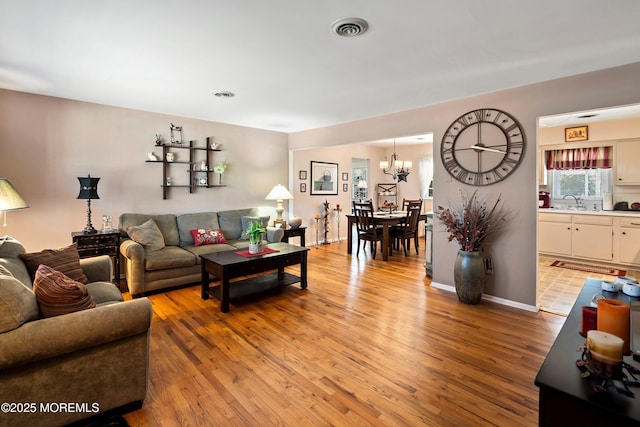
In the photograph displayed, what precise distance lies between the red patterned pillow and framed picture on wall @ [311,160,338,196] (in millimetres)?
2772

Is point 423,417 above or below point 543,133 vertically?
below

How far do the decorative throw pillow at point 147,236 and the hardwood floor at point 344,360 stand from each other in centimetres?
69

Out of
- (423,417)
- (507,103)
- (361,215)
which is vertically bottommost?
(423,417)

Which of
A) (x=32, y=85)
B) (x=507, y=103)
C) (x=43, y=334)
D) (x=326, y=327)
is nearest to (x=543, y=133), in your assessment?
(x=507, y=103)

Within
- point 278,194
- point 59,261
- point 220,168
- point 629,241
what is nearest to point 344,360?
point 59,261

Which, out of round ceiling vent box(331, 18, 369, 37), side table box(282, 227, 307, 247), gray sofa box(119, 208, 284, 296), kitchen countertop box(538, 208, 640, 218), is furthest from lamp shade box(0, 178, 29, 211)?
kitchen countertop box(538, 208, 640, 218)

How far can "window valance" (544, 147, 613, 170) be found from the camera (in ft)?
17.6

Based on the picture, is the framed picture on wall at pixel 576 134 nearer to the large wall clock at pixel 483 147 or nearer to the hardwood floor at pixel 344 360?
the large wall clock at pixel 483 147

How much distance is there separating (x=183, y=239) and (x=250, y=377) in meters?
3.03

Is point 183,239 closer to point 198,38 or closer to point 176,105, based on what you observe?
point 176,105

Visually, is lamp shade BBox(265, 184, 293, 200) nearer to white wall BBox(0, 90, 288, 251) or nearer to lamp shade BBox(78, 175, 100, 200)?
white wall BBox(0, 90, 288, 251)

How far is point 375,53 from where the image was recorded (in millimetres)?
2613

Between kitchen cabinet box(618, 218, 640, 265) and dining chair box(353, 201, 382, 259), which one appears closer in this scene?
kitchen cabinet box(618, 218, 640, 265)

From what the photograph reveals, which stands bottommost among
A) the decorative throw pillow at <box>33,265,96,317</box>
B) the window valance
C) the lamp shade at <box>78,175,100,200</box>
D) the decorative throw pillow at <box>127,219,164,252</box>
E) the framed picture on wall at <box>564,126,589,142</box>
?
the decorative throw pillow at <box>33,265,96,317</box>
